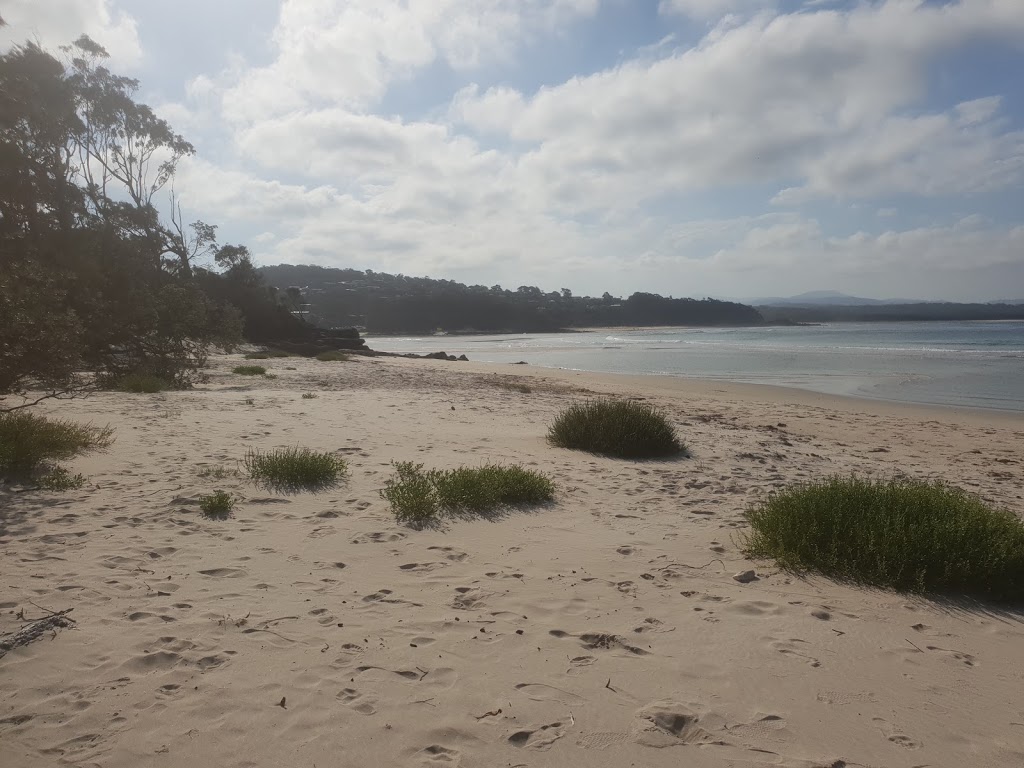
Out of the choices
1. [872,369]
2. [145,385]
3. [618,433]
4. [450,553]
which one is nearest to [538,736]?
[450,553]

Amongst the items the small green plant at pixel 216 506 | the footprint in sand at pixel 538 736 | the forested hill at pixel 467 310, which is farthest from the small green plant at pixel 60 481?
the forested hill at pixel 467 310

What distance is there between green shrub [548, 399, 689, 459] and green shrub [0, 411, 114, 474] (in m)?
6.26

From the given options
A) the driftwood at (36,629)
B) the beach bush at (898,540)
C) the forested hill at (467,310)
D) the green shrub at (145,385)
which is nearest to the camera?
the driftwood at (36,629)

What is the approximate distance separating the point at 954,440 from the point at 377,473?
452 inches

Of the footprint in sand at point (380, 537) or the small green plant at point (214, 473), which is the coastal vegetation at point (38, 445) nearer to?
the small green plant at point (214, 473)

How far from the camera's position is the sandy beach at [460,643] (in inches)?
103

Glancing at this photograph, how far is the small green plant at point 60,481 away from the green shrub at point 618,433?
6.07 metres

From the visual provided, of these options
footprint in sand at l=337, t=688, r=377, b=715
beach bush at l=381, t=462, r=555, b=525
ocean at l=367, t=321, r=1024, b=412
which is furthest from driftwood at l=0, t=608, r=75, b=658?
ocean at l=367, t=321, r=1024, b=412

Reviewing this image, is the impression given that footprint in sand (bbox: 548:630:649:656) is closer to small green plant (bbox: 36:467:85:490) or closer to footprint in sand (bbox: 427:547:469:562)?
footprint in sand (bbox: 427:547:469:562)

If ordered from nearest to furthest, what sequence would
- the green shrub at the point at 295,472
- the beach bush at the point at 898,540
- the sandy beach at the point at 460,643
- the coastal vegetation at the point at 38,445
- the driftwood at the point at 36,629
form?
the sandy beach at the point at 460,643
the driftwood at the point at 36,629
the beach bush at the point at 898,540
the coastal vegetation at the point at 38,445
the green shrub at the point at 295,472

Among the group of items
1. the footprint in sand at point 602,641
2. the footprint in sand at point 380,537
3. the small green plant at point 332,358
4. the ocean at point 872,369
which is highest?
the small green plant at point 332,358

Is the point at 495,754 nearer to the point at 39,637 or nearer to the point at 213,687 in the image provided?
the point at 213,687

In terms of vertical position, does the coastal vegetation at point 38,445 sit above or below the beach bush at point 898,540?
above

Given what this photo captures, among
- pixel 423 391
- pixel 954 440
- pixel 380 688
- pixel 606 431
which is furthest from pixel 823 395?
pixel 380 688
